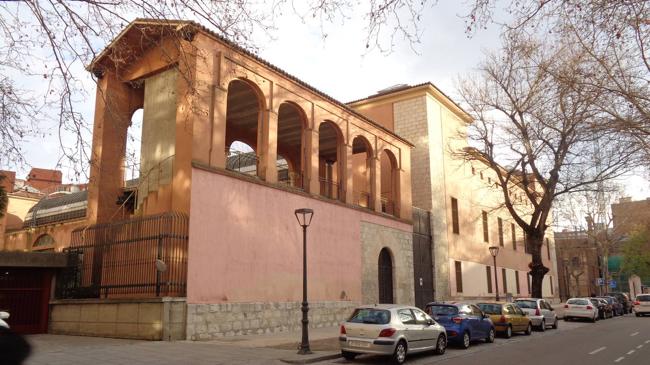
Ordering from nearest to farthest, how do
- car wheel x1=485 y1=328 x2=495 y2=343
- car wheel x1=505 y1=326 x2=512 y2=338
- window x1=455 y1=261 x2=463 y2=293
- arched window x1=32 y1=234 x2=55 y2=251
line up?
car wheel x1=485 y1=328 x2=495 y2=343 → car wheel x1=505 y1=326 x2=512 y2=338 → arched window x1=32 y1=234 x2=55 y2=251 → window x1=455 y1=261 x2=463 y2=293

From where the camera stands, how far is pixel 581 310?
29.5 metres

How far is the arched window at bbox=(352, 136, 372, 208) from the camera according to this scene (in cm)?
2777

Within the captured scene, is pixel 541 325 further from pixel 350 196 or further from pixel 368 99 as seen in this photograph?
pixel 368 99

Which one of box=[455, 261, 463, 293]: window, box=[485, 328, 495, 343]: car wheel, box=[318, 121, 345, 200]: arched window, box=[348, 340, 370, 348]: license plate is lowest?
box=[485, 328, 495, 343]: car wheel

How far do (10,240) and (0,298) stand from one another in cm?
1808

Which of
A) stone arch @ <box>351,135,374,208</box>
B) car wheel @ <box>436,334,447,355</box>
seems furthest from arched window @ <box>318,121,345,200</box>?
car wheel @ <box>436,334,447,355</box>

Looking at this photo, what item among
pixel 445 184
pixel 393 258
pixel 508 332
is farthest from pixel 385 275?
pixel 445 184

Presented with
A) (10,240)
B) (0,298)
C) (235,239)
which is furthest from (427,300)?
(10,240)

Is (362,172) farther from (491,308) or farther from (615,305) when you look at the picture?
(615,305)

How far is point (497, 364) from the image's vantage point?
40.0ft

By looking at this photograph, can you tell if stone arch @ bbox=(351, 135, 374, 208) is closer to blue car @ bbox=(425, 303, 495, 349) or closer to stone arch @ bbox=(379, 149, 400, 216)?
stone arch @ bbox=(379, 149, 400, 216)

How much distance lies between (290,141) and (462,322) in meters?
15.4

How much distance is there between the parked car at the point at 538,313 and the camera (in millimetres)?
22781

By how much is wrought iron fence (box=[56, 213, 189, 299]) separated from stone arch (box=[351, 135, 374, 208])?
12764 mm
